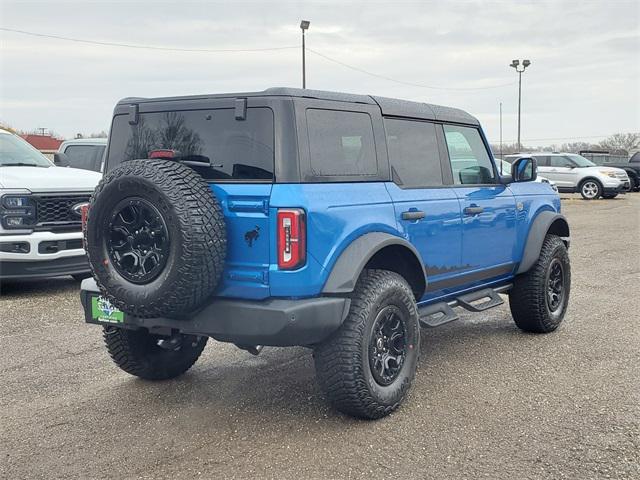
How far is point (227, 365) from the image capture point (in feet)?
17.3

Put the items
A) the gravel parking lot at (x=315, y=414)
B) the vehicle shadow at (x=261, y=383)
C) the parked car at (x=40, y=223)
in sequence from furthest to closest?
the parked car at (x=40, y=223), the vehicle shadow at (x=261, y=383), the gravel parking lot at (x=315, y=414)

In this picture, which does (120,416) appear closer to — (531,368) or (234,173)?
(234,173)

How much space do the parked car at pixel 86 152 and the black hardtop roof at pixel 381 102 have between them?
715 centimetres

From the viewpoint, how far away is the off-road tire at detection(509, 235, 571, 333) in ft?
19.6

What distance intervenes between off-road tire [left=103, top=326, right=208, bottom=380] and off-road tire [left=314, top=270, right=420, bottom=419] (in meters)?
1.26

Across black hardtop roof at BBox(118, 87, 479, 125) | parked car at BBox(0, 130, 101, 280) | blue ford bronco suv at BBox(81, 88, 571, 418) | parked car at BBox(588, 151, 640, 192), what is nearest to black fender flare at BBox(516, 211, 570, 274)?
black hardtop roof at BBox(118, 87, 479, 125)

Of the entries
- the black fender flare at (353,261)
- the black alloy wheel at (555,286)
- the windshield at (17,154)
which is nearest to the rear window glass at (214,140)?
the black fender flare at (353,261)

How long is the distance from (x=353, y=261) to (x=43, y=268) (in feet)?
16.1

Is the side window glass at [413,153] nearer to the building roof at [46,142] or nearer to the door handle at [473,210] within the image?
the door handle at [473,210]

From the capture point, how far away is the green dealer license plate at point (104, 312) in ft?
13.7

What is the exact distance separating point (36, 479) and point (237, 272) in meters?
1.44

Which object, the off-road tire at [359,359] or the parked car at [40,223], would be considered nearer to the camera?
the off-road tire at [359,359]

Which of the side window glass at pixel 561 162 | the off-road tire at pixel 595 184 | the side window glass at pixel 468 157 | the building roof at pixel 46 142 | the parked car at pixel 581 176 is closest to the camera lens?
the side window glass at pixel 468 157

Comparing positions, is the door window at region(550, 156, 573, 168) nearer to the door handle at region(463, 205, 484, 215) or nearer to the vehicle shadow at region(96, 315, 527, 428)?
the vehicle shadow at region(96, 315, 527, 428)
